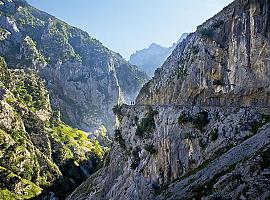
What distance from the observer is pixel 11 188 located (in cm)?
14962

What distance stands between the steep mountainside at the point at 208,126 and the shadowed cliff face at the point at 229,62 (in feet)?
0.66

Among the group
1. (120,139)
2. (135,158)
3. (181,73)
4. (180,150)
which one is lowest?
(135,158)

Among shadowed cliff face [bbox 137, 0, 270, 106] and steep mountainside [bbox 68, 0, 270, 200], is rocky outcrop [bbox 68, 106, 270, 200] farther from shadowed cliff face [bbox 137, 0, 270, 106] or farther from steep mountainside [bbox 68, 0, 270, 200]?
shadowed cliff face [bbox 137, 0, 270, 106]

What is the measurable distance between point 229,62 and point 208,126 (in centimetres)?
2640

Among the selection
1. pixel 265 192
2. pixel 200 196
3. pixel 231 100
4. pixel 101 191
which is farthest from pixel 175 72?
pixel 265 192

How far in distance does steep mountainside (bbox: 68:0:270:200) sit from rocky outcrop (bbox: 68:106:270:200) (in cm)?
15

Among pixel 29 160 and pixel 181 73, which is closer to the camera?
pixel 181 73

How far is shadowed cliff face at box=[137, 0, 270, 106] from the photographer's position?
72312 millimetres

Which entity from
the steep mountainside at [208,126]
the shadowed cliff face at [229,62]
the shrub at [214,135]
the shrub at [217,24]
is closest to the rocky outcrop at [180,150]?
the shrub at [214,135]

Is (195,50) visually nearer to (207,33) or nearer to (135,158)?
(207,33)

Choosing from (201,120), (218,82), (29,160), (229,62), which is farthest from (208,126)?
(29,160)

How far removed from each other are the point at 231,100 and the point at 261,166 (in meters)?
48.9

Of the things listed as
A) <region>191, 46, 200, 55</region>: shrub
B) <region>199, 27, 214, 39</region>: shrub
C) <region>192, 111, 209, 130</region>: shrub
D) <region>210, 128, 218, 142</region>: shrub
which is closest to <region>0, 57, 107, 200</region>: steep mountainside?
<region>191, 46, 200, 55</region>: shrub

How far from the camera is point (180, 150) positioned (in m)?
63.1
